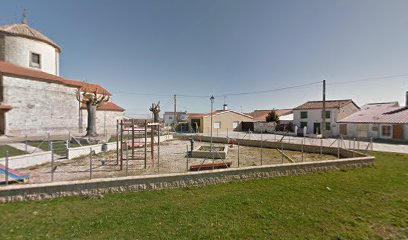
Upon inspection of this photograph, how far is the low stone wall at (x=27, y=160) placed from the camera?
8680 millimetres

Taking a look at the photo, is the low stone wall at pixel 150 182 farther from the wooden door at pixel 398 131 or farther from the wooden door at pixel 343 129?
the wooden door at pixel 343 129

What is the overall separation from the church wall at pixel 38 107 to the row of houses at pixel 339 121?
21341mm

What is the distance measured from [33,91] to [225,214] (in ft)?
94.5

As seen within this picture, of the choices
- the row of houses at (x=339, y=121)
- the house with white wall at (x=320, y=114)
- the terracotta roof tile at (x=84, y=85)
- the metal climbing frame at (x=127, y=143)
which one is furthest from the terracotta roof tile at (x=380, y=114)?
the terracotta roof tile at (x=84, y=85)

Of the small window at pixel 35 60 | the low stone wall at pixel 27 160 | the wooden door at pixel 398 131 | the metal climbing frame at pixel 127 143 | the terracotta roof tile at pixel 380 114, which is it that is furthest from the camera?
the small window at pixel 35 60

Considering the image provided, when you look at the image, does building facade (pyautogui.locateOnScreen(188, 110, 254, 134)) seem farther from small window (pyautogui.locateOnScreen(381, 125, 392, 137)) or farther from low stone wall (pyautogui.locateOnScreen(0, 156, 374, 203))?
low stone wall (pyautogui.locateOnScreen(0, 156, 374, 203))

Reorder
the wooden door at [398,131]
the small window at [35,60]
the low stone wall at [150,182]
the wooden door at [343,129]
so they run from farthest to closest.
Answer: the wooden door at [343,129] < the small window at [35,60] < the wooden door at [398,131] < the low stone wall at [150,182]

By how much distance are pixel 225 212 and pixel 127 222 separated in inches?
103

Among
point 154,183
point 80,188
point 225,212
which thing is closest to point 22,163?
point 80,188

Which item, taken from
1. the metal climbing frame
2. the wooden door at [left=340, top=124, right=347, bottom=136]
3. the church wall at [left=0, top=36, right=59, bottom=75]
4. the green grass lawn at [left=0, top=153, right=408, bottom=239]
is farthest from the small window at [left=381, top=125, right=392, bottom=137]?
the church wall at [left=0, top=36, right=59, bottom=75]

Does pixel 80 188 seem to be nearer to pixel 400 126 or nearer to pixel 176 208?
pixel 176 208

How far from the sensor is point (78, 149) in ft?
38.3

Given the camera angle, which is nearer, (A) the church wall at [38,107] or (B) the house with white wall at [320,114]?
(A) the church wall at [38,107]

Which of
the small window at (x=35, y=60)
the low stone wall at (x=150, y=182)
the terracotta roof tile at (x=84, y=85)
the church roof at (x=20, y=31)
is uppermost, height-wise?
the church roof at (x=20, y=31)
